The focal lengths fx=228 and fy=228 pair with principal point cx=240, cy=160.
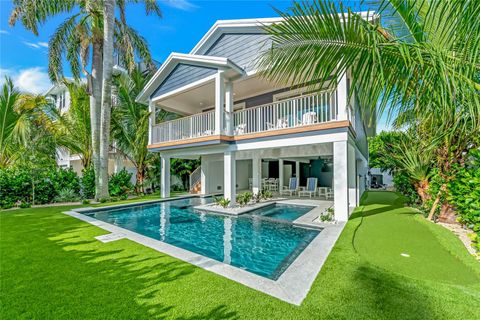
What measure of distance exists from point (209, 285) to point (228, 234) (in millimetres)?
3954

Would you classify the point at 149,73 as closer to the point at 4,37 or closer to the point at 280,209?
the point at 4,37

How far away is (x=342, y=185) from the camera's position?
319 inches

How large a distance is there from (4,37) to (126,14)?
22.1 ft

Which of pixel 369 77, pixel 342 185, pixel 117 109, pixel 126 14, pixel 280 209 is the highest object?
pixel 126 14

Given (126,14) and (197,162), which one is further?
(197,162)

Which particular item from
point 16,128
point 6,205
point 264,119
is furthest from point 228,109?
point 6,205

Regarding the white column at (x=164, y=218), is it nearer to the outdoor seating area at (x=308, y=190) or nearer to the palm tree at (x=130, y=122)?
the palm tree at (x=130, y=122)

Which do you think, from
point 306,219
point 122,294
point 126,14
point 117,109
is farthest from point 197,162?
point 122,294

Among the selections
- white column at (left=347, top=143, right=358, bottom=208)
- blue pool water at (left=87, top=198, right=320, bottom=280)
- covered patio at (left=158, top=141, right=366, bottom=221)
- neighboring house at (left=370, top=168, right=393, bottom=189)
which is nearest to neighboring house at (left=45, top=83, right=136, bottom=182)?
covered patio at (left=158, top=141, right=366, bottom=221)

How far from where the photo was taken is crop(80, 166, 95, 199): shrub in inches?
555

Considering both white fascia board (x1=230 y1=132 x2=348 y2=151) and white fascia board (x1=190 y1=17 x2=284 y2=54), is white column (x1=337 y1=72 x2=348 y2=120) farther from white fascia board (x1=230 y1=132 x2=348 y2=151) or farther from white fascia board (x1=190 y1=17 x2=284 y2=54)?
white fascia board (x1=190 y1=17 x2=284 y2=54)

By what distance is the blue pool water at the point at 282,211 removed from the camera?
10.2 meters

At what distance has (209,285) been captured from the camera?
12.1 feet

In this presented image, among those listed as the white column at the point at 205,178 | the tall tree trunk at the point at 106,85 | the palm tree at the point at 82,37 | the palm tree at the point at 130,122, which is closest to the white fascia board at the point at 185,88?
the tall tree trunk at the point at 106,85
